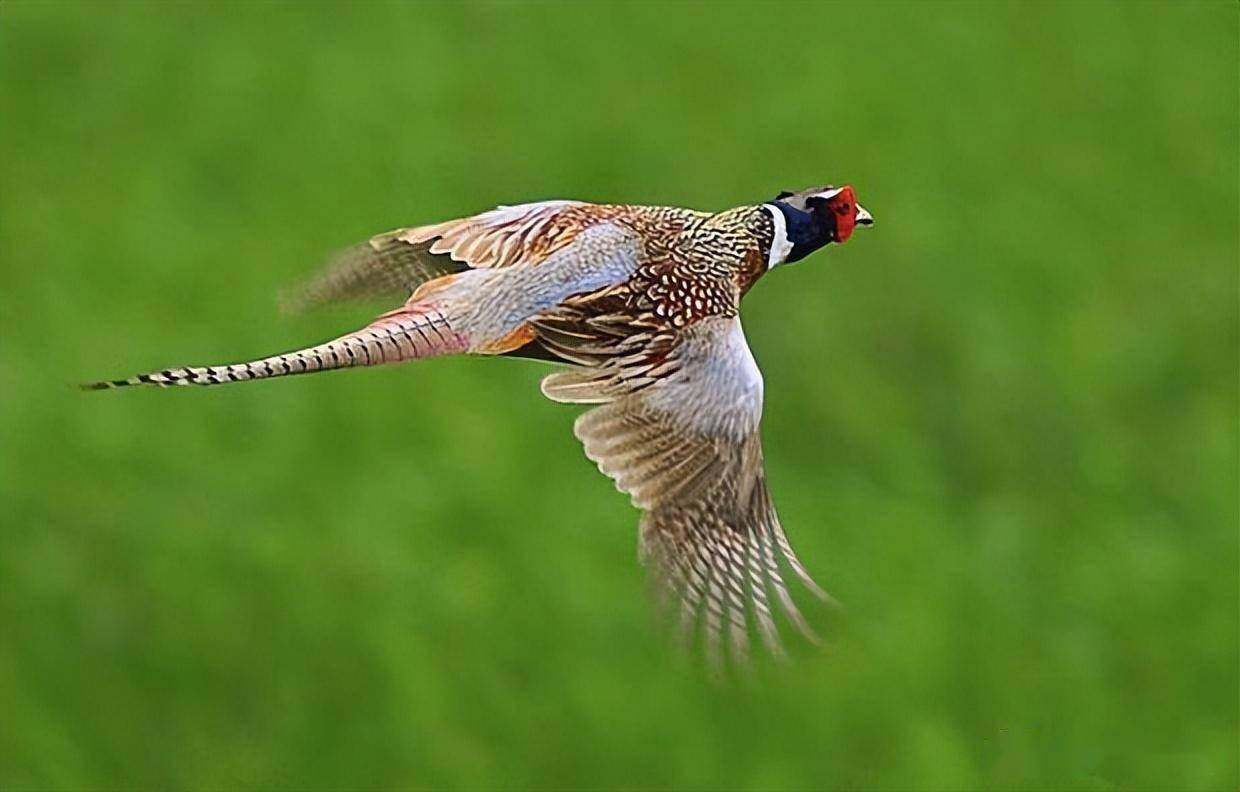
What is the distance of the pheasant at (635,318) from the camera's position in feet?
3.94

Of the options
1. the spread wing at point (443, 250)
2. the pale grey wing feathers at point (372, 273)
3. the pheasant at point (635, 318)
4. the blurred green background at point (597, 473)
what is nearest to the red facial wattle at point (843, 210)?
the pheasant at point (635, 318)

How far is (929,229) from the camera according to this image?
436cm

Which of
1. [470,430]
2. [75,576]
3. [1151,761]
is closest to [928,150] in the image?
[470,430]

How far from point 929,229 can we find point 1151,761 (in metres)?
1.05

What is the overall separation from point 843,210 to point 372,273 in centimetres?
32

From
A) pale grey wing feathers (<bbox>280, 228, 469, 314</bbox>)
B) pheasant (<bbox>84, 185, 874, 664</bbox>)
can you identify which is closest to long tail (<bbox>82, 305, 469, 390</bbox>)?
pheasant (<bbox>84, 185, 874, 664</bbox>)

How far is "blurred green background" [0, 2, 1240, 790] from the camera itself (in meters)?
3.71

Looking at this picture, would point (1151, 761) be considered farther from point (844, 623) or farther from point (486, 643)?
point (486, 643)

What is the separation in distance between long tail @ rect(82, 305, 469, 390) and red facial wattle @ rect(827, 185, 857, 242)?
191mm

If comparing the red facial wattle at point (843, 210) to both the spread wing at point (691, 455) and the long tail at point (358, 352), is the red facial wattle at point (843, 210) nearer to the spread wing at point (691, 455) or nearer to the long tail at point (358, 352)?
the spread wing at point (691, 455)

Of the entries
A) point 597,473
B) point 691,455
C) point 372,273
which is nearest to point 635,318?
point 691,455

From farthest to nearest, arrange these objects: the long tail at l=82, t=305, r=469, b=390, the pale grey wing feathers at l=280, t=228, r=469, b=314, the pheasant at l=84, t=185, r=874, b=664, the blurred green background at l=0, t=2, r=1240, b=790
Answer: the blurred green background at l=0, t=2, r=1240, b=790
the pale grey wing feathers at l=280, t=228, r=469, b=314
the pheasant at l=84, t=185, r=874, b=664
the long tail at l=82, t=305, r=469, b=390

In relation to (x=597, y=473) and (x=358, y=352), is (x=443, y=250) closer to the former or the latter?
(x=358, y=352)

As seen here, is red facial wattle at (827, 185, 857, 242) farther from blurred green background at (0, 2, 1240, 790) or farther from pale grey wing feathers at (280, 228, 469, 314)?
blurred green background at (0, 2, 1240, 790)
